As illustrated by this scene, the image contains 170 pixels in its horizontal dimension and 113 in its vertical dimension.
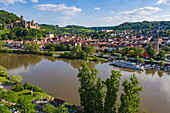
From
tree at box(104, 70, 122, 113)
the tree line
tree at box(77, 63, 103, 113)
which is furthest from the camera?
tree at box(77, 63, 103, 113)

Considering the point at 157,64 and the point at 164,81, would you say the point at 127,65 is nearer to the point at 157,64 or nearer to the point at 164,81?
the point at 157,64

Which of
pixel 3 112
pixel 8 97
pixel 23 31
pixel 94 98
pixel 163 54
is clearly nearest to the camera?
pixel 3 112

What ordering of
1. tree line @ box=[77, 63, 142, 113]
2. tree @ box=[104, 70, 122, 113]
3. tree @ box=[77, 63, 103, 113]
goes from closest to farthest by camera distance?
tree line @ box=[77, 63, 142, 113], tree @ box=[104, 70, 122, 113], tree @ box=[77, 63, 103, 113]

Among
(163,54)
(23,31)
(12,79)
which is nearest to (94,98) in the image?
(12,79)

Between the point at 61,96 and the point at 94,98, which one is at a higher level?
the point at 94,98

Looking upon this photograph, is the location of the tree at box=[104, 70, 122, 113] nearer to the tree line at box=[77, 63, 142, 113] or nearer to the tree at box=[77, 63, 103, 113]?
the tree line at box=[77, 63, 142, 113]

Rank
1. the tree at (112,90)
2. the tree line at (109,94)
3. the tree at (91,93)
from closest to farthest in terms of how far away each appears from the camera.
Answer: the tree line at (109,94) → the tree at (112,90) → the tree at (91,93)

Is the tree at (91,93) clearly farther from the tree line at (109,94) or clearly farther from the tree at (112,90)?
the tree at (112,90)

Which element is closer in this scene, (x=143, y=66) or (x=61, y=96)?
(x=61, y=96)

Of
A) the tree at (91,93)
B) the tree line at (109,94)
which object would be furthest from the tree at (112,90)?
the tree at (91,93)

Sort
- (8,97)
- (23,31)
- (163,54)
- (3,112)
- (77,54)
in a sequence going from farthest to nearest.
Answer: (23,31) < (77,54) < (163,54) < (8,97) < (3,112)

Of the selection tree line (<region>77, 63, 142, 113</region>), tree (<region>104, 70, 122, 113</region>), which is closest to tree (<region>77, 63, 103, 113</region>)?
tree line (<region>77, 63, 142, 113</region>)
